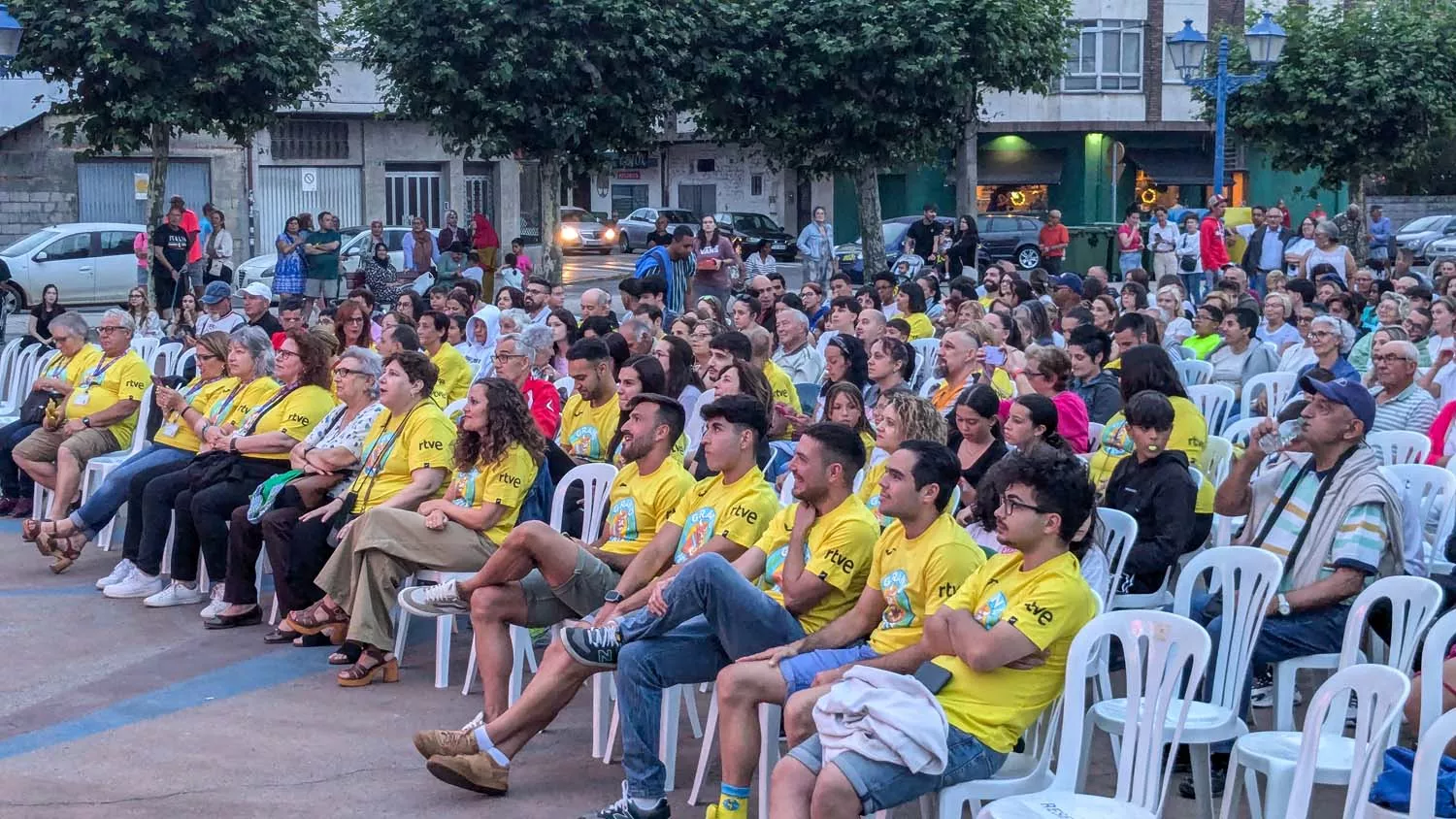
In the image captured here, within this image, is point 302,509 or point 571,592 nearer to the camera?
point 571,592

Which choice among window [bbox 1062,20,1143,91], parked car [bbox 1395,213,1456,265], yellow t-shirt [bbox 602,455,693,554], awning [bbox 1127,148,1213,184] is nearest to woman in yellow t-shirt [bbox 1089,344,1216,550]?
yellow t-shirt [bbox 602,455,693,554]

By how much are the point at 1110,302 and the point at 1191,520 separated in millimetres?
5273

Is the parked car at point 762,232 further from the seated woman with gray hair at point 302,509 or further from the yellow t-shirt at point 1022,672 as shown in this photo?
the yellow t-shirt at point 1022,672

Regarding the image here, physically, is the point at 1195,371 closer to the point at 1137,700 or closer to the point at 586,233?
the point at 1137,700

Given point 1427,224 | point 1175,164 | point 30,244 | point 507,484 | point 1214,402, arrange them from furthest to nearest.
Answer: point 1175,164, point 1427,224, point 30,244, point 1214,402, point 507,484

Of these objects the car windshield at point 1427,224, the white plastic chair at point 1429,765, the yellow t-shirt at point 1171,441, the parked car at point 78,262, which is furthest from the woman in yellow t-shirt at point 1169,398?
the car windshield at point 1427,224

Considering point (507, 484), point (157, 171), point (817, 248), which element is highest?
point (157, 171)

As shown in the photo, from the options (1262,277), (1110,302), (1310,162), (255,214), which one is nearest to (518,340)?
(1110,302)

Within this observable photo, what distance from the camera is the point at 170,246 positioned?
19.1 m

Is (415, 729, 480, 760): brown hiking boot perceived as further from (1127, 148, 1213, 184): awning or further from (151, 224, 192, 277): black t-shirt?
(1127, 148, 1213, 184): awning

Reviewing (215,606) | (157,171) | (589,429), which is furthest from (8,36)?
(589,429)

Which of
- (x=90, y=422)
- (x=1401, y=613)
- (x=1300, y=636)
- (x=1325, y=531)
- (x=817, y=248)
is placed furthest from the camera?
(x=817, y=248)

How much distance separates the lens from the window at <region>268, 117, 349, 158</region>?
32.8m

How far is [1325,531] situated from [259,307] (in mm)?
8673
